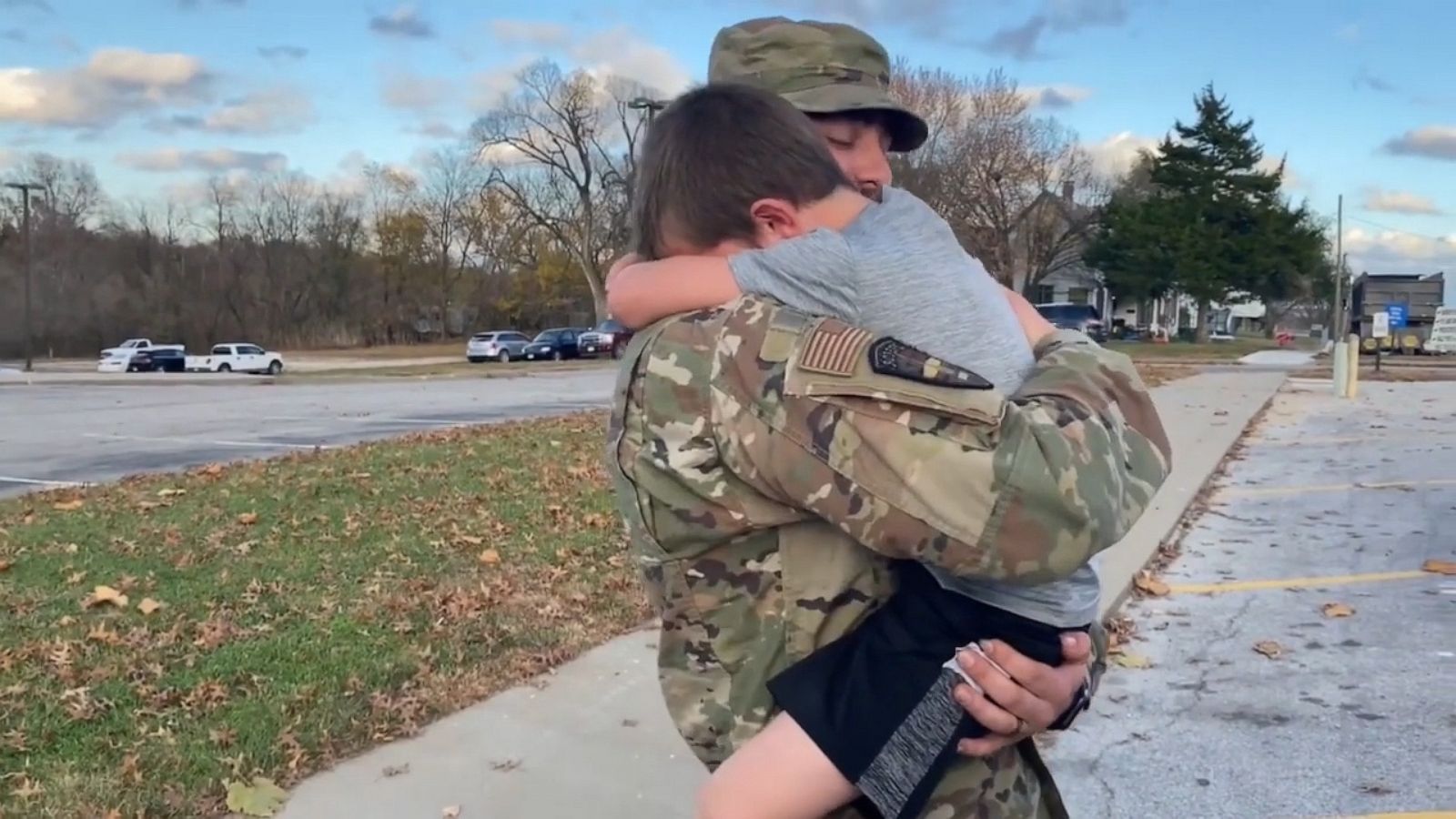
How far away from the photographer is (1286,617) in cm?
615

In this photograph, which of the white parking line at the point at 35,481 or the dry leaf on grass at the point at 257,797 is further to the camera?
the white parking line at the point at 35,481

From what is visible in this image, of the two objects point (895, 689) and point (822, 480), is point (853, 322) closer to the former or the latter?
point (822, 480)

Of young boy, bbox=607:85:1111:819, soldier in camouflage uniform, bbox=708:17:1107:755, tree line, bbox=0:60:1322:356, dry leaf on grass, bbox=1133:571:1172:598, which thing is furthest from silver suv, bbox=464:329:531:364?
young boy, bbox=607:85:1111:819

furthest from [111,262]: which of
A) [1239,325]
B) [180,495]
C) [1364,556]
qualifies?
[1239,325]

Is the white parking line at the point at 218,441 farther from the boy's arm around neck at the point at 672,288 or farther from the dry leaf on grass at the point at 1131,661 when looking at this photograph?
the boy's arm around neck at the point at 672,288

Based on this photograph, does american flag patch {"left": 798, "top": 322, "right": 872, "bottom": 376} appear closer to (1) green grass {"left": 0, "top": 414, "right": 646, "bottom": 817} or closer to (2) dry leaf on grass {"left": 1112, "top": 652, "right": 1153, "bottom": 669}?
(1) green grass {"left": 0, "top": 414, "right": 646, "bottom": 817}

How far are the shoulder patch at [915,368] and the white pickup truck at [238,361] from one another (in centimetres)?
4876

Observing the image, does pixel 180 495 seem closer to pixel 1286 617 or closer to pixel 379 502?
pixel 379 502

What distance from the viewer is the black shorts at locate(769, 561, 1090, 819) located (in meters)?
1.35

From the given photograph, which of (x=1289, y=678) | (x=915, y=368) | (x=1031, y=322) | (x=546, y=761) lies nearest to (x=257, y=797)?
(x=546, y=761)

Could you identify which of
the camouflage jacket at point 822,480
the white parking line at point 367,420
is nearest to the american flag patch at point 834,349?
the camouflage jacket at point 822,480

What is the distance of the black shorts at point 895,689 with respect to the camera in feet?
4.44

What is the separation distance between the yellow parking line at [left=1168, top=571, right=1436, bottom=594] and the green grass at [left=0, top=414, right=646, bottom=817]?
2997 millimetres

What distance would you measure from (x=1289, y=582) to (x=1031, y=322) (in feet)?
19.9
